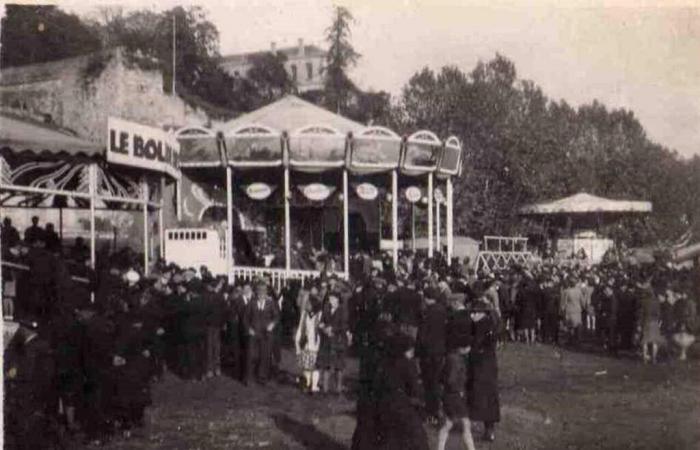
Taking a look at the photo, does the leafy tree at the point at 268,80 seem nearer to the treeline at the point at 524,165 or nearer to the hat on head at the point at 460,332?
the treeline at the point at 524,165

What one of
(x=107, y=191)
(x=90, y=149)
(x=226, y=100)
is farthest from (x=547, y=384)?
(x=226, y=100)

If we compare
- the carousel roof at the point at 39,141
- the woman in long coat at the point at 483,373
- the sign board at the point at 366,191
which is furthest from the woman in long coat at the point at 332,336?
the sign board at the point at 366,191

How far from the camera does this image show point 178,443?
357 inches

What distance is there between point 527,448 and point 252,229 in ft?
47.9

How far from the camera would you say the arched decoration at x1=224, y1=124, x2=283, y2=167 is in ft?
60.6

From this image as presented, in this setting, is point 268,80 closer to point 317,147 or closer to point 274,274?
point 317,147

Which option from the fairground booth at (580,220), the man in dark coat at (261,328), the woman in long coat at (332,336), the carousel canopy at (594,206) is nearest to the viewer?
the woman in long coat at (332,336)

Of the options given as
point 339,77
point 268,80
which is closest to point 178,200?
point 339,77

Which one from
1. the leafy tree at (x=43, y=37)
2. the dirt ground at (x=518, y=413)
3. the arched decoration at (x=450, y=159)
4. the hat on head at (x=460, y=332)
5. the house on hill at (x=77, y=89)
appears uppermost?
the leafy tree at (x=43, y=37)

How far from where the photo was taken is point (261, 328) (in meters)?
12.6

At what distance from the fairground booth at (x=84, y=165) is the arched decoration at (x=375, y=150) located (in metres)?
3.71

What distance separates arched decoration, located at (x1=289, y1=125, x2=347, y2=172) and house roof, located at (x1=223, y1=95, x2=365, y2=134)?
1260 millimetres

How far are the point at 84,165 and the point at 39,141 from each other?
2039 millimetres

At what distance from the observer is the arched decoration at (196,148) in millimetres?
18609
